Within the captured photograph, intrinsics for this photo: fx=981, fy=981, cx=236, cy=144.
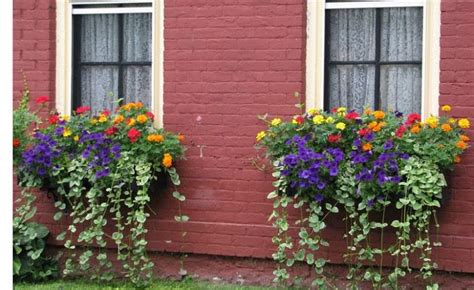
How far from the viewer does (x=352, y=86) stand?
313 inches

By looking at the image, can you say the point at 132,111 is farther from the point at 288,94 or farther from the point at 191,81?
the point at 288,94

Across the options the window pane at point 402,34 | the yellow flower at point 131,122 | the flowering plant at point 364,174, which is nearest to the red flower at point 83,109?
the yellow flower at point 131,122

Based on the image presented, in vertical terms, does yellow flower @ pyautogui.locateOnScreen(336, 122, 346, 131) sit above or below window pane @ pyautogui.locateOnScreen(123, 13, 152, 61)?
below

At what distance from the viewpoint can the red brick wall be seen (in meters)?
7.90

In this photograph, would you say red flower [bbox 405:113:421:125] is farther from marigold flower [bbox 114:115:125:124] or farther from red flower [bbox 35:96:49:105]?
red flower [bbox 35:96:49:105]

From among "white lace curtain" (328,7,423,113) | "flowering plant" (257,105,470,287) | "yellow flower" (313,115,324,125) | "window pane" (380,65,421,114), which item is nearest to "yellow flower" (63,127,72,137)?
"flowering plant" (257,105,470,287)

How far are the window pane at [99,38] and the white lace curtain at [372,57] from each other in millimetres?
1933

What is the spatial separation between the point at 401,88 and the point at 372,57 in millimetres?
345

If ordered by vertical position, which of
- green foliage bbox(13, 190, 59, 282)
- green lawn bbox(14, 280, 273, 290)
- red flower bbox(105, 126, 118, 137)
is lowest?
green lawn bbox(14, 280, 273, 290)

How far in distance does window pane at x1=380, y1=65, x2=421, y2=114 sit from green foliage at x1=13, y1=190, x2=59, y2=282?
10.0 ft

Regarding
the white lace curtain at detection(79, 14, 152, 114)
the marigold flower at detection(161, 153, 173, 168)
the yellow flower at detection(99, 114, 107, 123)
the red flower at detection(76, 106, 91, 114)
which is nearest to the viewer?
the marigold flower at detection(161, 153, 173, 168)

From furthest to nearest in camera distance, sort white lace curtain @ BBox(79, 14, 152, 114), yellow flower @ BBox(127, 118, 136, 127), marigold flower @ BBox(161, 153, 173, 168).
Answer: white lace curtain @ BBox(79, 14, 152, 114) → yellow flower @ BBox(127, 118, 136, 127) → marigold flower @ BBox(161, 153, 173, 168)

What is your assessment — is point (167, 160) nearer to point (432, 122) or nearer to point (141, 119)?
point (141, 119)

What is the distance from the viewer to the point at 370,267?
7613mm
